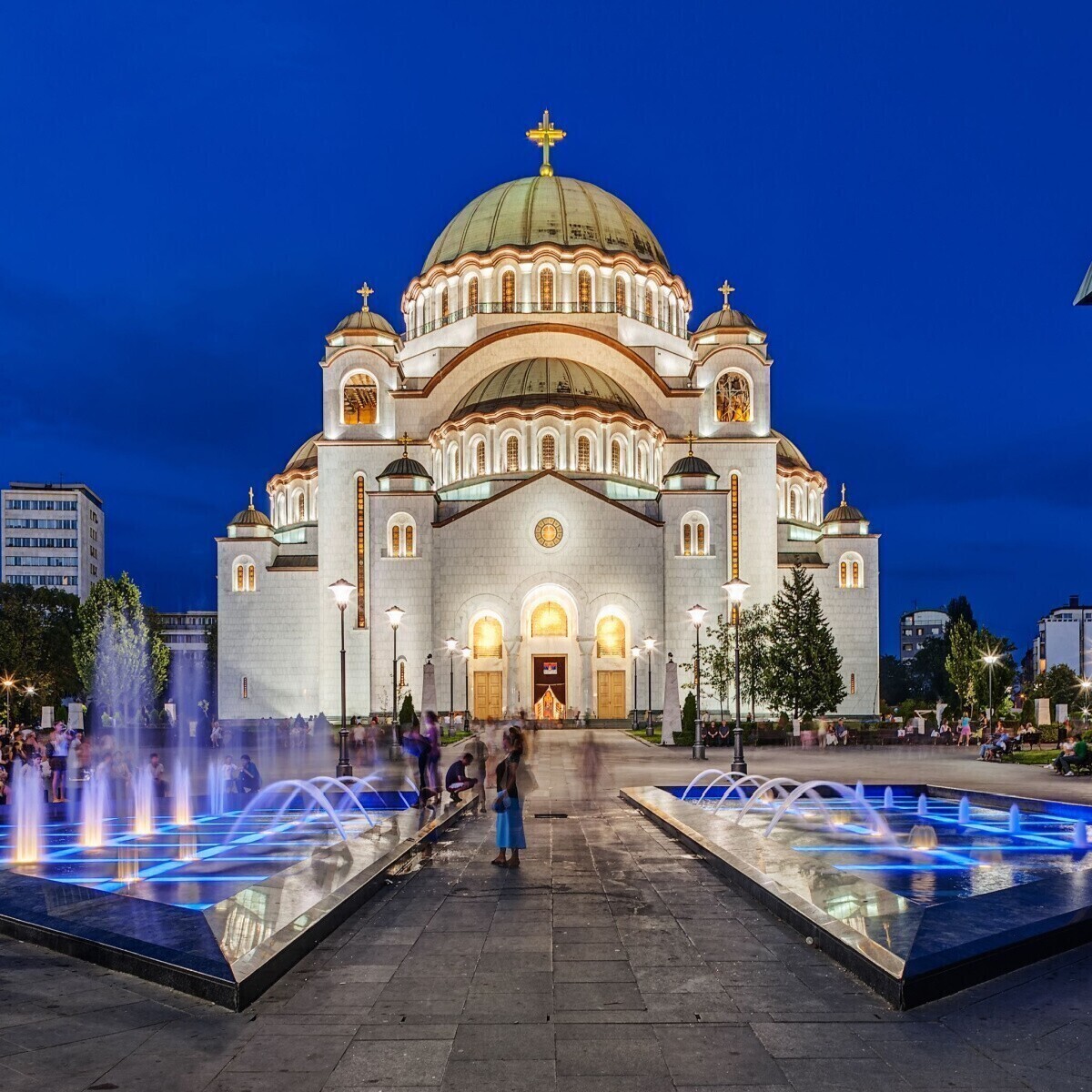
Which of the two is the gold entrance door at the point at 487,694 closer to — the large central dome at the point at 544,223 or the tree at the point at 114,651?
the large central dome at the point at 544,223

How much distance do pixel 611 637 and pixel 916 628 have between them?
117223 millimetres

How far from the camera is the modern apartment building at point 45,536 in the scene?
99500 mm

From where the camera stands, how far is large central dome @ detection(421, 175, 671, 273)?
53.4m

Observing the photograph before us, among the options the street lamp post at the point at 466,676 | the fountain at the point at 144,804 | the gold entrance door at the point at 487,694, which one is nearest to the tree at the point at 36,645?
the street lamp post at the point at 466,676

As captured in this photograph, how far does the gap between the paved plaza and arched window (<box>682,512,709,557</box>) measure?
3782 cm

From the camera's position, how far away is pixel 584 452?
159 feet

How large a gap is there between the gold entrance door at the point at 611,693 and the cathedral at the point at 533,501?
83mm

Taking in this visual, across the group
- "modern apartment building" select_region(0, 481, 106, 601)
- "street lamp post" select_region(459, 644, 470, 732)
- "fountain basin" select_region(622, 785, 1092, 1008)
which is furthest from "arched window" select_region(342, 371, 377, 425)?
"modern apartment building" select_region(0, 481, 106, 601)

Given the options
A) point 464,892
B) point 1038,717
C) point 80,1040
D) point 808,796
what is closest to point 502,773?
point 464,892

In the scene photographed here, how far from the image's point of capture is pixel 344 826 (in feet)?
46.6

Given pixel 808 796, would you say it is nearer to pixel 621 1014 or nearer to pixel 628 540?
pixel 621 1014

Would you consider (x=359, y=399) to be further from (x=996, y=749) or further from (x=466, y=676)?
(x=996, y=749)

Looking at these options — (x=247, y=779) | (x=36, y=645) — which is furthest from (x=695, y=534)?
(x=36, y=645)

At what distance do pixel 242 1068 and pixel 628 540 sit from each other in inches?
1634
